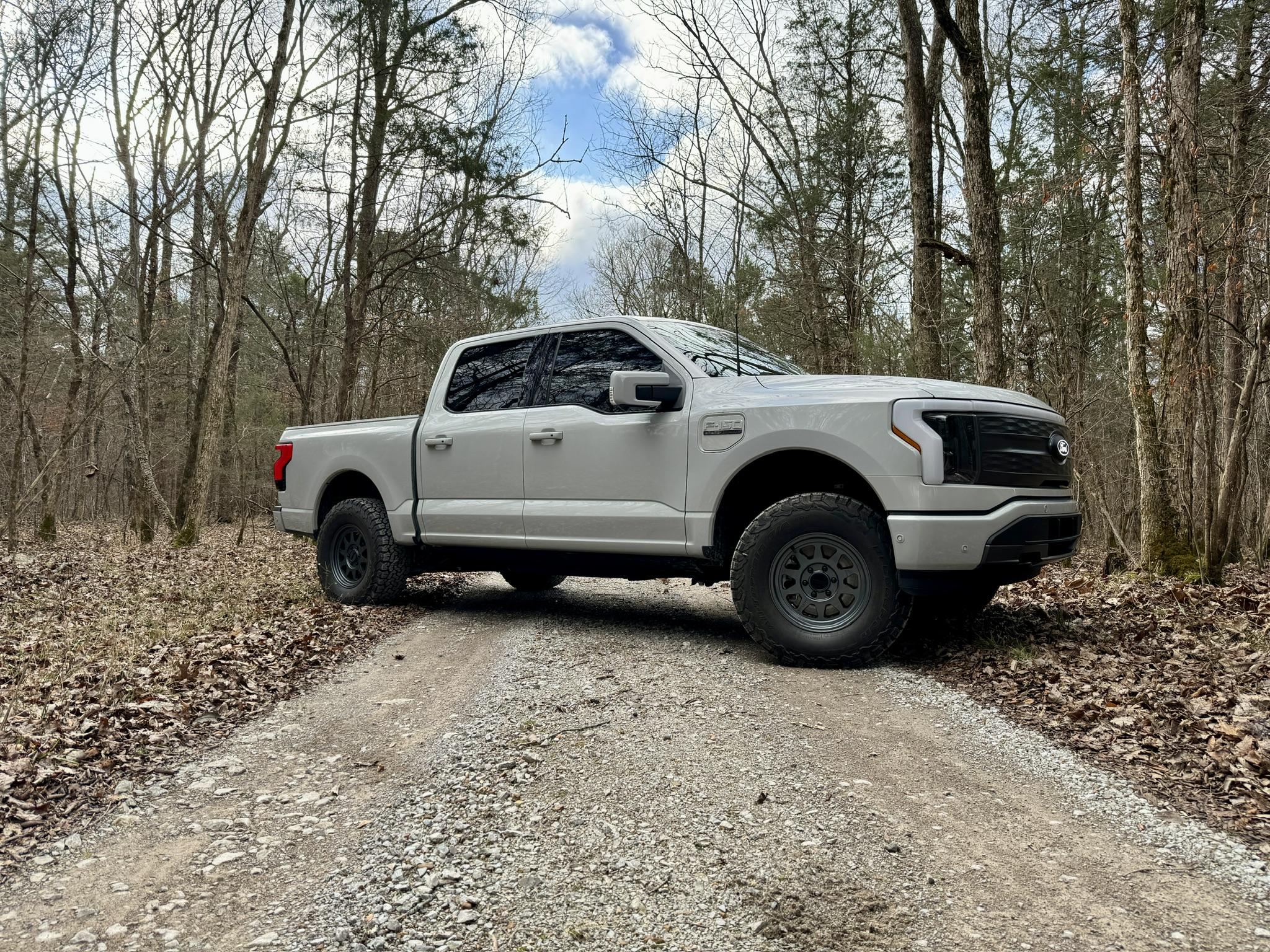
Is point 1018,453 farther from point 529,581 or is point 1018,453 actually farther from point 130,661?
point 130,661

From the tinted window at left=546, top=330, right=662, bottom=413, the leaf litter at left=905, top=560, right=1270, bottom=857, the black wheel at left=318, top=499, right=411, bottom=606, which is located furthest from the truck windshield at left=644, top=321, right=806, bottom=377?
the black wheel at left=318, top=499, right=411, bottom=606

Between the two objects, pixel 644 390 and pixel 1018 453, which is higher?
pixel 644 390

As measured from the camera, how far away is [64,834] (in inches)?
118

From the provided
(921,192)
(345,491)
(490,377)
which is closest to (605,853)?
(490,377)

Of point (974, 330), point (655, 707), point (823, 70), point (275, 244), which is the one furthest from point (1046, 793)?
point (275, 244)

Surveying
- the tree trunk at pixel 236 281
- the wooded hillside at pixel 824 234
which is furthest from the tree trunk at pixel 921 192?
the tree trunk at pixel 236 281

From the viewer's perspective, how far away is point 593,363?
19.4ft

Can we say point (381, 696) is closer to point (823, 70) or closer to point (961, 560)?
point (961, 560)

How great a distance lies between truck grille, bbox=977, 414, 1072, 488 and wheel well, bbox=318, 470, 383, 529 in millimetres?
4949

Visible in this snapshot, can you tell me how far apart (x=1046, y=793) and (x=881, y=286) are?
40.1 ft

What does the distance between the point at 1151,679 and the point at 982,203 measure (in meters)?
5.94

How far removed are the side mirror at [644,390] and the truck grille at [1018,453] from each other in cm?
185

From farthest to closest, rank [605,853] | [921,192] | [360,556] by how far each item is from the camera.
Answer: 1. [921,192]
2. [360,556]
3. [605,853]

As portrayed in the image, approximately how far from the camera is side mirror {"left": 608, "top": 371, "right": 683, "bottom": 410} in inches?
199
